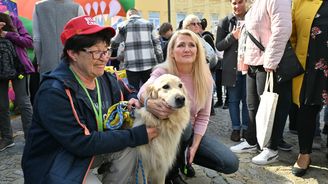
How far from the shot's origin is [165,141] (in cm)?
233

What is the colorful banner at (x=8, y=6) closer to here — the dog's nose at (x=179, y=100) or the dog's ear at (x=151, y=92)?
the dog's ear at (x=151, y=92)

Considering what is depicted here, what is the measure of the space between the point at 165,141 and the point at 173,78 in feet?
1.54

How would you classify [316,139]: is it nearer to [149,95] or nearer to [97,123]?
[149,95]

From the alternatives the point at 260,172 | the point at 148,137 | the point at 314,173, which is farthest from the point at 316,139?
the point at 148,137

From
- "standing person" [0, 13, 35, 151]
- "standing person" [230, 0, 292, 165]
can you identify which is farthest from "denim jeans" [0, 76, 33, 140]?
"standing person" [230, 0, 292, 165]

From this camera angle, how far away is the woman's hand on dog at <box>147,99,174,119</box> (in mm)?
2233

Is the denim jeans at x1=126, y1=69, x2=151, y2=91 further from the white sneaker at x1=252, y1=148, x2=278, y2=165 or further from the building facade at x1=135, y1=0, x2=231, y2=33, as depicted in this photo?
the building facade at x1=135, y1=0, x2=231, y2=33

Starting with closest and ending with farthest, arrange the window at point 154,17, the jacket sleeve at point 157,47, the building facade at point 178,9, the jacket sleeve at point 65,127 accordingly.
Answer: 1. the jacket sleeve at point 65,127
2. the jacket sleeve at point 157,47
3. the building facade at point 178,9
4. the window at point 154,17

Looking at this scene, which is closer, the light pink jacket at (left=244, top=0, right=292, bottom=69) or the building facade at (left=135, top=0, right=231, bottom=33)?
the light pink jacket at (left=244, top=0, right=292, bottom=69)

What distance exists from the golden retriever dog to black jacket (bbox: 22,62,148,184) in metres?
0.30

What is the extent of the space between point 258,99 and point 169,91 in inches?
63.5

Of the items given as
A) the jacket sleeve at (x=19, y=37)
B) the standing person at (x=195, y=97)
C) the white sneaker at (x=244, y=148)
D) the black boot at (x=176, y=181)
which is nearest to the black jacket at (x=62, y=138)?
the standing person at (x=195, y=97)

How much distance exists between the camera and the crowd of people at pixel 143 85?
1.87 meters

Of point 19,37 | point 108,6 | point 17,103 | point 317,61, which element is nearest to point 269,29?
point 317,61
